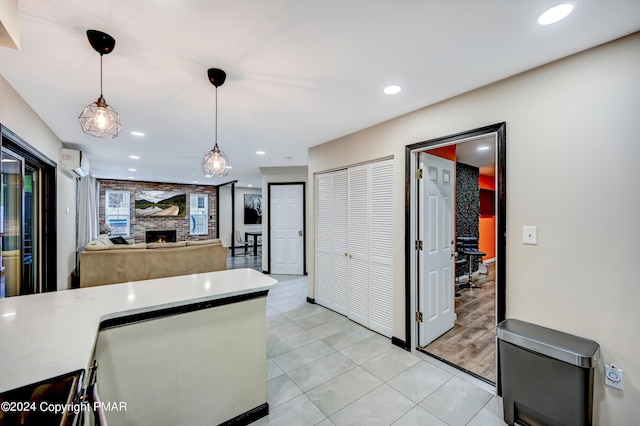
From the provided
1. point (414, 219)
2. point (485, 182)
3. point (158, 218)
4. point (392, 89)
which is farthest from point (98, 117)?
point (158, 218)

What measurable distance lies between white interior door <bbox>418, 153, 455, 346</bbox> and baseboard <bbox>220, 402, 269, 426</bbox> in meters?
1.67

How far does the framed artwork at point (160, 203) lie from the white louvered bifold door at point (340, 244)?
729cm

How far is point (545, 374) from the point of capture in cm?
159

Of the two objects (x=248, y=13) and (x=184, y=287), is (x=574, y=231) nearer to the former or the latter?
(x=248, y=13)

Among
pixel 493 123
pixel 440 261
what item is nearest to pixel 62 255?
pixel 440 261

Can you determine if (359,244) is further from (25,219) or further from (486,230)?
(486,230)

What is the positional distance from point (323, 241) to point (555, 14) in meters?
3.17

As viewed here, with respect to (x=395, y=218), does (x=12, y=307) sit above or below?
below

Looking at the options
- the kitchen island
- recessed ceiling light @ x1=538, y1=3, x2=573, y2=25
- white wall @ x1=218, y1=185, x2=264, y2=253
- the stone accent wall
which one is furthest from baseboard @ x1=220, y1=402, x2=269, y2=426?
the stone accent wall

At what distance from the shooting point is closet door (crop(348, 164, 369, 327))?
3273 mm

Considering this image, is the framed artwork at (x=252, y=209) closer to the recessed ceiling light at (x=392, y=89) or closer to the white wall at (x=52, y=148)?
the white wall at (x=52, y=148)

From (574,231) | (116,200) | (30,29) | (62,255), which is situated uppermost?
(30,29)

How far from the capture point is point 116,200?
826 centimetres

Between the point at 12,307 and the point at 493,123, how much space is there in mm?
3255
